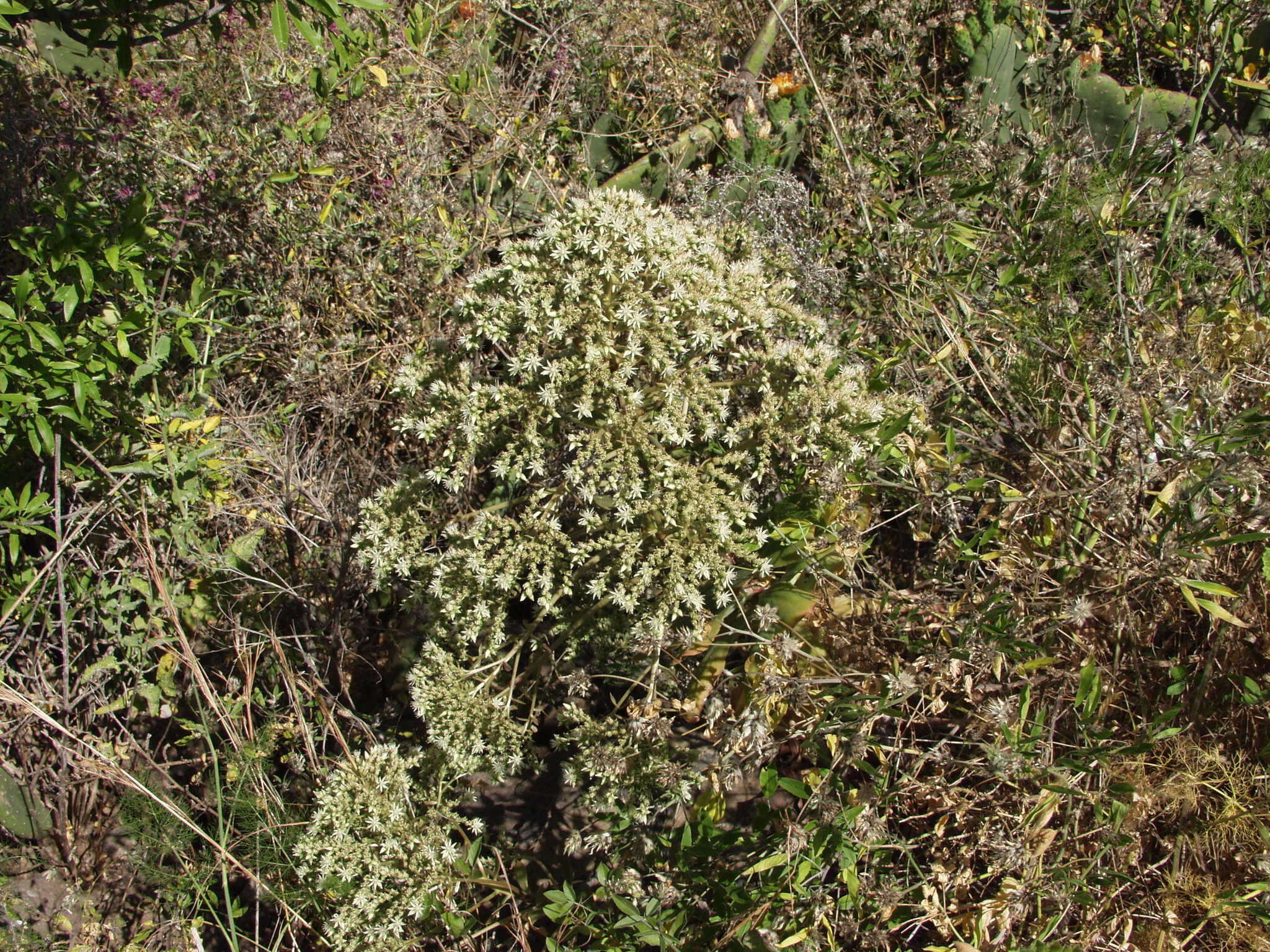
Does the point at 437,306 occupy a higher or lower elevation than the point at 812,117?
lower

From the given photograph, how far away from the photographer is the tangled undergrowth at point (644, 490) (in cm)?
217

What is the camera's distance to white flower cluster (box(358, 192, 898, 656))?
215 cm

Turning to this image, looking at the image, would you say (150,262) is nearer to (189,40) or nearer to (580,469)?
(189,40)

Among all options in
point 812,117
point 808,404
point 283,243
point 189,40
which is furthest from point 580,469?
point 189,40

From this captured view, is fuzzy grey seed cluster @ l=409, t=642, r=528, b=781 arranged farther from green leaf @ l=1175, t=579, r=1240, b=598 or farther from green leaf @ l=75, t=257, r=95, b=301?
green leaf @ l=1175, t=579, r=1240, b=598

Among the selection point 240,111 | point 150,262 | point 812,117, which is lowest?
point 150,262

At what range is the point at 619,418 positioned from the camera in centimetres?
214

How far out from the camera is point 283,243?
11.2 ft

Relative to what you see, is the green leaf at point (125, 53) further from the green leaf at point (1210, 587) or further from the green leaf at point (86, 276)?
the green leaf at point (1210, 587)

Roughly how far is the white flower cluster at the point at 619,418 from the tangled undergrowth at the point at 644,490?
0.02m

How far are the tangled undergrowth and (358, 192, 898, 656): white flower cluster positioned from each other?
16 millimetres

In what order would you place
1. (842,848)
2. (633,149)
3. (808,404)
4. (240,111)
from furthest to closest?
(633,149), (240,111), (808,404), (842,848)

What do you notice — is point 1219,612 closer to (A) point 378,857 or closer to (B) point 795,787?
(B) point 795,787

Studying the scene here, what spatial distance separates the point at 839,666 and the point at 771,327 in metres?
0.96
